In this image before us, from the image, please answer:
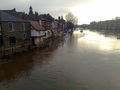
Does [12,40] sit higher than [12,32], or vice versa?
[12,32]

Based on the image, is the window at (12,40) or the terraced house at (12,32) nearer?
the terraced house at (12,32)

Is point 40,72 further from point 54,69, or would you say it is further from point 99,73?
point 99,73

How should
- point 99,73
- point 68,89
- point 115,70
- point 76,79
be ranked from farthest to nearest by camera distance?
1. point 115,70
2. point 99,73
3. point 76,79
4. point 68,89

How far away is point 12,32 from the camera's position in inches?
943

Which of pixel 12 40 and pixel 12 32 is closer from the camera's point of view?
pixel 12 32

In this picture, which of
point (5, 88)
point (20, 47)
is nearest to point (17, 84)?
point (5, 88)

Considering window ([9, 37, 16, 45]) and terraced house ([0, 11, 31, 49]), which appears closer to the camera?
terraced house ([0, 11, 31, 49])

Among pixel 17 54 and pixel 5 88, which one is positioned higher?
pixel 17 54

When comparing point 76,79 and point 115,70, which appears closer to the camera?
point 76,79

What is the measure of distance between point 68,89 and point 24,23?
23007mm

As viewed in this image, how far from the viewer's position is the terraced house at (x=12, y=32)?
72.3ft

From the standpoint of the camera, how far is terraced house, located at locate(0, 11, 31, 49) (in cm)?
2205

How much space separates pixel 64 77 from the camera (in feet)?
42.2

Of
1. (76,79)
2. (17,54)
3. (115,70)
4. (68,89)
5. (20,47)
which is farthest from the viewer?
(20,47)
